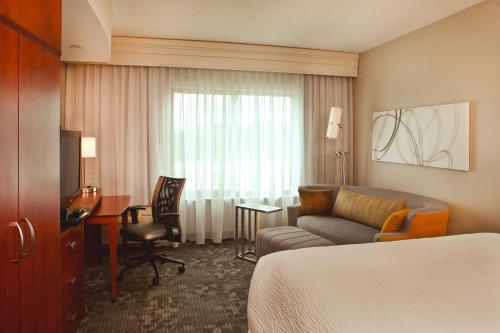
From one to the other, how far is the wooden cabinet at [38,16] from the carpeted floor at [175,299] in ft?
6.69

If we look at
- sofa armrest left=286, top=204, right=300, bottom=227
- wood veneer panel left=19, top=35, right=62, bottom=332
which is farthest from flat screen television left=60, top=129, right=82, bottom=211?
sofa armrest left=286, top=204, right=300, bottom=227

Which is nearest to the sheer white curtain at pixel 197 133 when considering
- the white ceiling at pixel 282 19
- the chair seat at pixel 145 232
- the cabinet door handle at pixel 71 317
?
the white ceiling at pixel 282 19

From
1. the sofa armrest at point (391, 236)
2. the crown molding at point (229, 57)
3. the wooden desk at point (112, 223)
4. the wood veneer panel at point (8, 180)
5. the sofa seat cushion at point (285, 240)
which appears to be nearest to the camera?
the wood veneer panel at point (8, 180)

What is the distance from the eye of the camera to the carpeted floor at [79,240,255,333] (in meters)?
2.74

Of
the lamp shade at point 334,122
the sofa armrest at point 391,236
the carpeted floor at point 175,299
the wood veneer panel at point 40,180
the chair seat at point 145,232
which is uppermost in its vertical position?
the lamp shade at point 334,122

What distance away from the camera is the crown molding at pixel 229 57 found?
450cm

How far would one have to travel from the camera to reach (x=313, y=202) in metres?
4.52

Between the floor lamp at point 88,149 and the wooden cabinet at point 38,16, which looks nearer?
the wooden cabinet at point 38,16

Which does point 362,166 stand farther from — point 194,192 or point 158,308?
point 158,308

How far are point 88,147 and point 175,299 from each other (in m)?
2.06

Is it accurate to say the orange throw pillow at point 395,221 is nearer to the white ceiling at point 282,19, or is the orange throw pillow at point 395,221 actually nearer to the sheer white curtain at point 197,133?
the white ceiling at point 282,19

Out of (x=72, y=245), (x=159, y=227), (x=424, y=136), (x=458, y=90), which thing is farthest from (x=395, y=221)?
(x=72, y=245)

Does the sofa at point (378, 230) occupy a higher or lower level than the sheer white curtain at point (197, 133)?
lower

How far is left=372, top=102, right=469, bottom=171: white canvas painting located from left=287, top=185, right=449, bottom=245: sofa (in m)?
0.43
